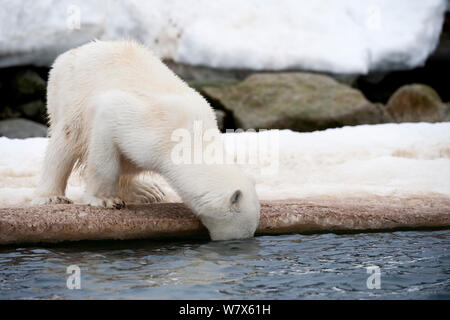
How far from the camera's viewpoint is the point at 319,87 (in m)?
11.4

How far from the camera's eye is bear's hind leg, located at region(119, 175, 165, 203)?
644 centimetres

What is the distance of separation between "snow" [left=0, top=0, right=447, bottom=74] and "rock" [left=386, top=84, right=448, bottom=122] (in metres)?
0.49

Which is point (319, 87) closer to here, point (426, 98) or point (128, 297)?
point (426, 98)

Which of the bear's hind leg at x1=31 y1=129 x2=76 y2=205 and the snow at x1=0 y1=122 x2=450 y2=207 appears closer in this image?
the bear's hind leg at x1=31 y1=129 x2=76 y2=205

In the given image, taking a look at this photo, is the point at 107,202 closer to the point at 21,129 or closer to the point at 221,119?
the point at 221,119

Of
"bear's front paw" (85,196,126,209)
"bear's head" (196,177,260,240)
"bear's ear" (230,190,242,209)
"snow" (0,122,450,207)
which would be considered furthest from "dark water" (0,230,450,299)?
"snow" (0,122,450,207)

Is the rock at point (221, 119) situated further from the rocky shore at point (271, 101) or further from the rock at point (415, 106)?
the rock at point (415, 106)

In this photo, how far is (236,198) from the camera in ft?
16.0

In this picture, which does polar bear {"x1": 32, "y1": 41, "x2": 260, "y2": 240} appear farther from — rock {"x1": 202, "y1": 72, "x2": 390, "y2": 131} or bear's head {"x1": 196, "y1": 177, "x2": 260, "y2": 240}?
rock {"x1": 202, "y1": 72, "x2": 390, "y2": 131}

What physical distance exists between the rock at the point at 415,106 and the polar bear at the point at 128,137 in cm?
680

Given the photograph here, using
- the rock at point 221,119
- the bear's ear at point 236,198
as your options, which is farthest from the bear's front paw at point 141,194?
the rock at point 221,119

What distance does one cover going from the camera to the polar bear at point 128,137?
16.5 feet

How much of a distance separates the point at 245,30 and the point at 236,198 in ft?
23.7

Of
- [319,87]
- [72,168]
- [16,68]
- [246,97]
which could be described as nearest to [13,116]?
[16,68]
